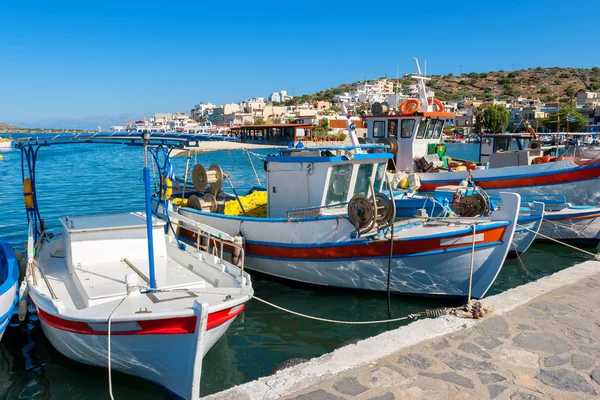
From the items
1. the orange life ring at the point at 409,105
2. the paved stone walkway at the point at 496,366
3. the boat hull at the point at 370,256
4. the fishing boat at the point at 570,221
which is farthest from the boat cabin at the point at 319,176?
the orange life ring at the point at 409,105

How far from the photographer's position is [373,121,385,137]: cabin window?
617 inches

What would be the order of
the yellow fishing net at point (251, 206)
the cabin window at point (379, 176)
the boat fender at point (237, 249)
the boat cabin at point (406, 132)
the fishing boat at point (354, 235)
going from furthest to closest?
1. the boat cabin at point (406, 132)
2. the yellow fishing net at point (251, 206)
3. the cabin window at point (379, 176)
4. the boat fender at point (237, 249)
5. the fishing boat at point (354, 235)

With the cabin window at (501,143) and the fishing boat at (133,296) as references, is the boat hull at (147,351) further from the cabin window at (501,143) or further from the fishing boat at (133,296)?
the cabin window at (501,143)

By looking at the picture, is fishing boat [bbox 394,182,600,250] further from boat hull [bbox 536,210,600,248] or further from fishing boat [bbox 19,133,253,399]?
fishing boat [bbox 19,133,253,399]

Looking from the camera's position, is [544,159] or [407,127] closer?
[544,159]

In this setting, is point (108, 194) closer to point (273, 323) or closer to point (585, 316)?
point (273, 323)

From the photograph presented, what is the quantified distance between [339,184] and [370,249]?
1.71m

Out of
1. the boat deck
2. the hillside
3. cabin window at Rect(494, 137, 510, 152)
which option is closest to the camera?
the boat deck

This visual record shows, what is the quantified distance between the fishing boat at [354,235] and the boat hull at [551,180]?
5.35m

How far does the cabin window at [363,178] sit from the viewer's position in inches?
391

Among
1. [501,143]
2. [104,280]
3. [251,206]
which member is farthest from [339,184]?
[501,143]

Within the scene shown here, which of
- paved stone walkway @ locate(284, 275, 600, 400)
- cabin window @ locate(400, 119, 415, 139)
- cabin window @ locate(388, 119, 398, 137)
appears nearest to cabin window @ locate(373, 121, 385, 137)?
cabin window @ locate(388, 119, 398, 137)

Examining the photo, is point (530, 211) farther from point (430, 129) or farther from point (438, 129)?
point (438, 129)

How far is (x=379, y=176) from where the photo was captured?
10.3m
